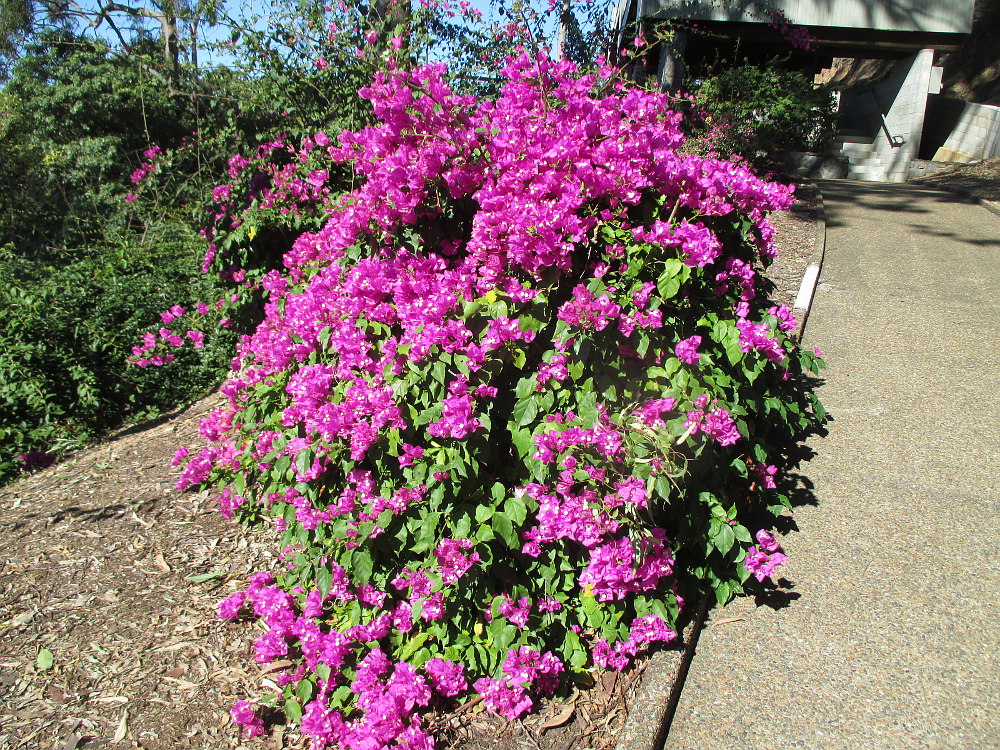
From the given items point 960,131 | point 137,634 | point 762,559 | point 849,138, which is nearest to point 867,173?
point 849,138

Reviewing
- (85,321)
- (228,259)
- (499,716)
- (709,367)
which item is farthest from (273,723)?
(85,321)

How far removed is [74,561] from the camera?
11.3 ft

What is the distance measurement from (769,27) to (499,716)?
1269 cm

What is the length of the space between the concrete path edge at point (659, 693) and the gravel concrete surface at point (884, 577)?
0.14 ft

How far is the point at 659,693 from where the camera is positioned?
2350 mm

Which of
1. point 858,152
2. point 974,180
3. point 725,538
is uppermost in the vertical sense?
point 725,538

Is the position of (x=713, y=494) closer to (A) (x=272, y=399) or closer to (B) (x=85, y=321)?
(A) (x=272, y=399)

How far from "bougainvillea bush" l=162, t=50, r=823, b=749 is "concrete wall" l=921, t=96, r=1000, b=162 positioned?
13224mm

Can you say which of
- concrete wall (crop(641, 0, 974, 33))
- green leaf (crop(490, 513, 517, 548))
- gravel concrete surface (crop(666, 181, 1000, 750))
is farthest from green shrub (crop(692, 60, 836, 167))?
green leaf (crop(490, 513, 517, 548))

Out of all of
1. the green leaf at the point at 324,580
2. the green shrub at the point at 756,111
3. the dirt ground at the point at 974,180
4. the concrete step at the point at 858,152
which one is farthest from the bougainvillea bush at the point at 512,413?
the concrete step at the point at 858,152

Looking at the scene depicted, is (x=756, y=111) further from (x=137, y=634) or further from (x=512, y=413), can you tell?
(x=137, y=634)

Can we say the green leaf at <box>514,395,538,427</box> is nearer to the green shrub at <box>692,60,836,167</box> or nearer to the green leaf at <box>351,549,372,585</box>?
the green leaf at <box>351,549,372,585</box>

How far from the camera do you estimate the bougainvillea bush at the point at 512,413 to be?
2311mm

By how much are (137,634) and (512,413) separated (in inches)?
76.8
